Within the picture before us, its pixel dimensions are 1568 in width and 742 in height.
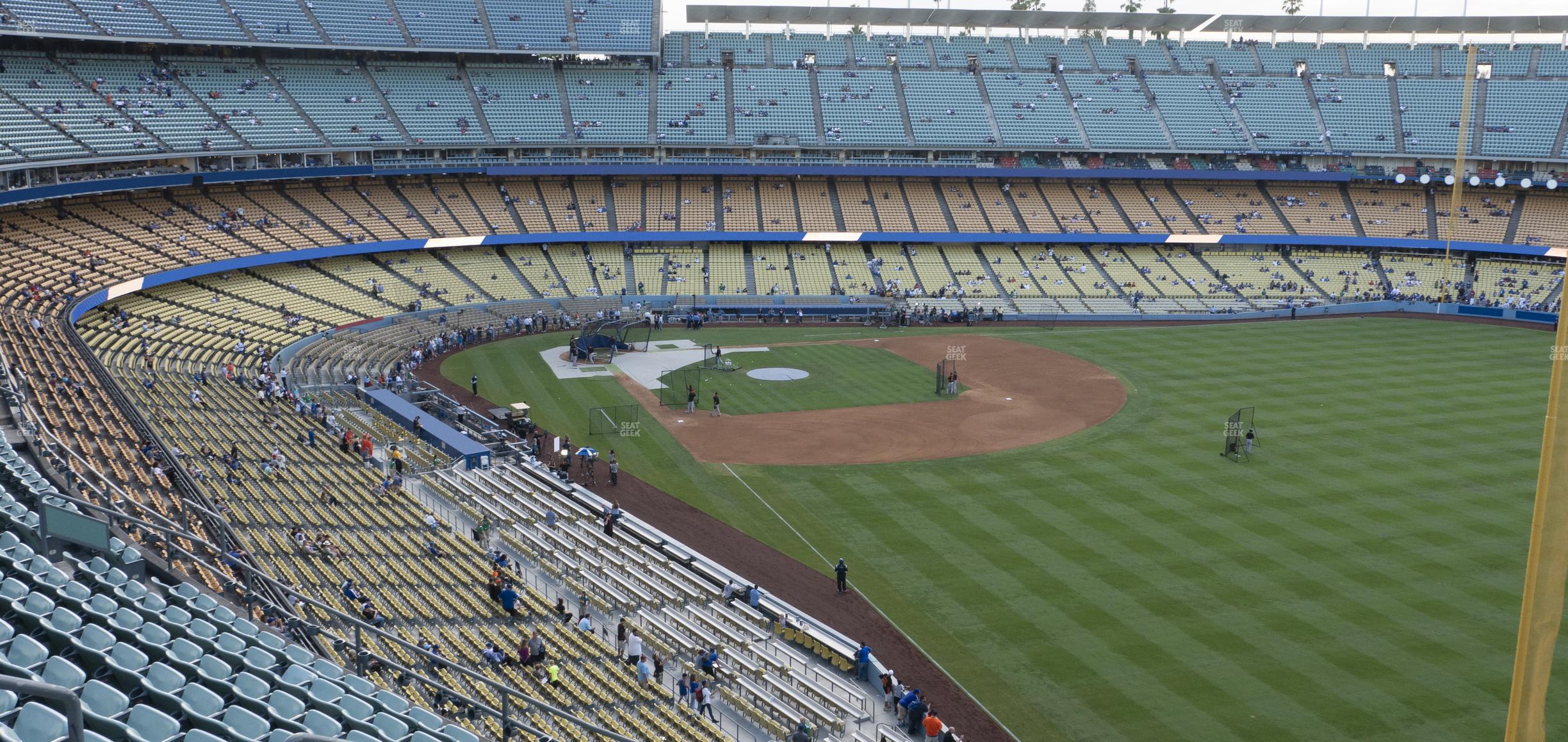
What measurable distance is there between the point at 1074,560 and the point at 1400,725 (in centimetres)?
857

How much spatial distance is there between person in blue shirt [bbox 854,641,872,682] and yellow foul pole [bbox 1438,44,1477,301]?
2133 inches

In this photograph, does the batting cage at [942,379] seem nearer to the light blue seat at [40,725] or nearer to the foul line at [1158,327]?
the foul line at [1158,327]

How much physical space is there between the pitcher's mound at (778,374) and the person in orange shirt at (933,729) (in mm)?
28665

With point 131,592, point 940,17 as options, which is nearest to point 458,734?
point 131,592

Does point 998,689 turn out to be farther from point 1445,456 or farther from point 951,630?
point 1445,456

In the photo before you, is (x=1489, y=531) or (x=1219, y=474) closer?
(x=1489, y=531)

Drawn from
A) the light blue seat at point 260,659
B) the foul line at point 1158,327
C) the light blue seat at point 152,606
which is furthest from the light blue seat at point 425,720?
the foul line at point 1158,327

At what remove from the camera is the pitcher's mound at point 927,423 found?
37312mm

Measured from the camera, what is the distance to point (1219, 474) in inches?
1348

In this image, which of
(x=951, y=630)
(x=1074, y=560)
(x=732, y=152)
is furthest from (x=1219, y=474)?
(x=732, y=152)

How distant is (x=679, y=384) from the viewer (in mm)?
46438

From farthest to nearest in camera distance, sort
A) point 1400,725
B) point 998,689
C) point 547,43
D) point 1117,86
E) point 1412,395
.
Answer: point 1117,86
point 547,43
point 1412,395
point 998,689
point 1400,725

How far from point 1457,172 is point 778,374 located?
41435 mm

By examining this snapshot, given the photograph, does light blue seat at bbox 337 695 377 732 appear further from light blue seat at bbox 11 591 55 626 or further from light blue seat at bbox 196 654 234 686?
light blue seat at bbox 11 591 55 626
